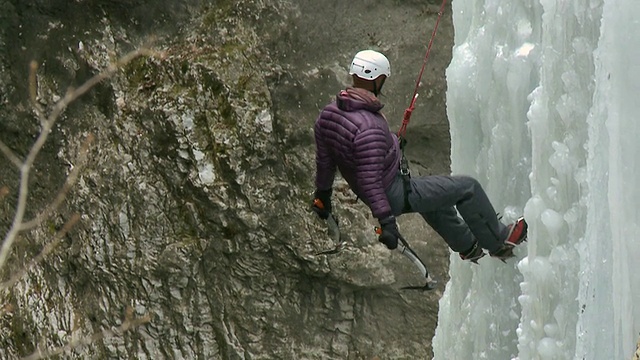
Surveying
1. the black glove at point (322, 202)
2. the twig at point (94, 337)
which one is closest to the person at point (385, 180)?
the black glove at point (322, 202)

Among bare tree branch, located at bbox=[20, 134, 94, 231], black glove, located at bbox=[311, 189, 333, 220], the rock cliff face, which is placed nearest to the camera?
bare tree branch, located at bbox=[20, 134, 94, 231]

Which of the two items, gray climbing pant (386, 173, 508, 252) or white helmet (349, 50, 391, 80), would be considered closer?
white helmet (349, 50, 391, 80)

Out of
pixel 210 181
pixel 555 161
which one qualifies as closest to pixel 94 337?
pixel 210 181

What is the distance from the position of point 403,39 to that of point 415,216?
1.75 m

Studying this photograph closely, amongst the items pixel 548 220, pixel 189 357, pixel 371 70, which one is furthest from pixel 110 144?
pixel 548 220

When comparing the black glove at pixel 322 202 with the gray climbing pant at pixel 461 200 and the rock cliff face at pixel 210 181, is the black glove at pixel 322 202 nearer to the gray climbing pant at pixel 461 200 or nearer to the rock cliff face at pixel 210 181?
the gray climbing pant at pixel 461 200

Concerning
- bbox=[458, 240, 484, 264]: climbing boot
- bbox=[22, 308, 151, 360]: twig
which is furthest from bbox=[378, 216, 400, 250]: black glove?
bbox=[22, 308, 151, 360]: twig

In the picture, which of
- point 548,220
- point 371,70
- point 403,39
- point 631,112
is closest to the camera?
point 631,112

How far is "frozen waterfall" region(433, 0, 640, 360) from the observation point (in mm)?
4535

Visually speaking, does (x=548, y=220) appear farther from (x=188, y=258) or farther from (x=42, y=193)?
(x=42, y=193)

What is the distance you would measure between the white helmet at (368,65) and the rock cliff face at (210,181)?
3383 millimetres

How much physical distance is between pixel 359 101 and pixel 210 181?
12.7 ft

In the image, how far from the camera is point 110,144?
31.2 feet

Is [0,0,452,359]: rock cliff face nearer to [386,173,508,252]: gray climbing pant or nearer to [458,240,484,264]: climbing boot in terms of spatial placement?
[458,240,484,264]: climbing boot
